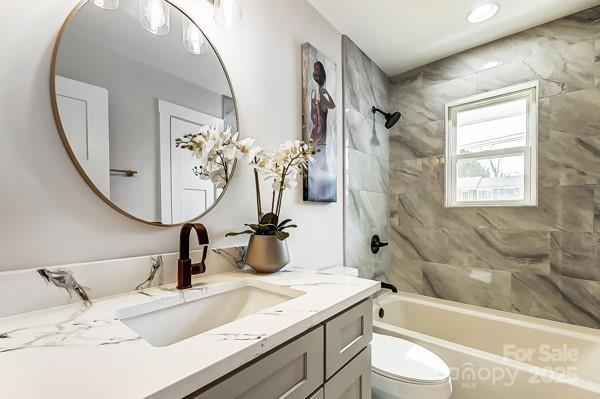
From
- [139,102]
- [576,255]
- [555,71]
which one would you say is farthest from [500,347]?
[139,102]

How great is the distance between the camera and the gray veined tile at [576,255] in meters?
1.71

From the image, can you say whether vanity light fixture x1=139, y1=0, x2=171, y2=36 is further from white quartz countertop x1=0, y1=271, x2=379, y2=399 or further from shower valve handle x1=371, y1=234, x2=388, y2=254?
shower valve handle x1=371, y1=234, x2=388, y2=254

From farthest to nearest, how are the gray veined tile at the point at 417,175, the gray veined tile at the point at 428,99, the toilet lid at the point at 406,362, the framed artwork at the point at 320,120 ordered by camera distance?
the gray veined tile at the point at 417,175, the gray veined tile at the point at 428,99, the framed artwork at the point at 320,120, the toilet lid at the point at 406,362

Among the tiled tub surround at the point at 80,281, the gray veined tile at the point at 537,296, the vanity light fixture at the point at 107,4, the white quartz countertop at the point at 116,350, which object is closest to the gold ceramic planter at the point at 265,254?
the tiled tub surround at the point at 80,281

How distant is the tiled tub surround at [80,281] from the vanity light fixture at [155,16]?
810 millimetres

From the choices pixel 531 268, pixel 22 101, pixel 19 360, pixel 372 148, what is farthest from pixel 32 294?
pixel 531 268

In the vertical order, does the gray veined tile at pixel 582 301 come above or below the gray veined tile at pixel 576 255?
below

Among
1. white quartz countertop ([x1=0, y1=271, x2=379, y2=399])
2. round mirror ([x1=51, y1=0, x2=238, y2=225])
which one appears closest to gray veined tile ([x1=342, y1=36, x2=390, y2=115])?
round mirror ([x1=51, y1=0, x2=238, y2=225])

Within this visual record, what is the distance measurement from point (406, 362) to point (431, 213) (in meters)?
1.42

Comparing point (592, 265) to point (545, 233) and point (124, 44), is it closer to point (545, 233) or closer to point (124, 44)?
point (545, 233)

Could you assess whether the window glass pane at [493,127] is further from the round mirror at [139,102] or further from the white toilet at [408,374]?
the round mirror at [139,102]

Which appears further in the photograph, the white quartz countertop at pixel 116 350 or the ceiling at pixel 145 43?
the ceiling at pixel 145 43

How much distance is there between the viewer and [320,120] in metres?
1.72

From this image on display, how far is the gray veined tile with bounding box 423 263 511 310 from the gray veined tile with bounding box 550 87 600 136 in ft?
3.53
